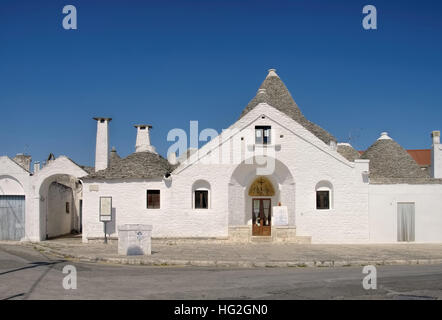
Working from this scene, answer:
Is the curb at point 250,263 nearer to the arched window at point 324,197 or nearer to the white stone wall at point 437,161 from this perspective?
the arched window at point 324,197

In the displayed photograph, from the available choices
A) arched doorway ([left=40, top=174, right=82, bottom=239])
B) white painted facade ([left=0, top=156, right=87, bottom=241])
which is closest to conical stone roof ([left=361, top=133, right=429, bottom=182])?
white painted facade ([left=0, top=156, right=87, bottom=241])

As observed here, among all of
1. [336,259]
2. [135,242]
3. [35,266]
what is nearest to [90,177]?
[135,242]

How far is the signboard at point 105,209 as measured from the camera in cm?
2423

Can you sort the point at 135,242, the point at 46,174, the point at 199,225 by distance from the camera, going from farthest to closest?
the point at 46,174 < the point at 199,225 < the point at 135,242

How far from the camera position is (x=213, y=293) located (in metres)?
10.8

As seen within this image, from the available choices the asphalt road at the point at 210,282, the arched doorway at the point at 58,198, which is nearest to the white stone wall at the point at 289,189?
the arched doorway at the point at 58,198

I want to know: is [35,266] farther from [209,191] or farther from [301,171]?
[301,171]

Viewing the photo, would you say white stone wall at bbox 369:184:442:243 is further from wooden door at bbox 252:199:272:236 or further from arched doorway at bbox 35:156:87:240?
arched doorway at bbox 35:156:87:240

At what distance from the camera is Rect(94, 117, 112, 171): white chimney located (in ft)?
88.5

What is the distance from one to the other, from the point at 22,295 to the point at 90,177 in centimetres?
1518

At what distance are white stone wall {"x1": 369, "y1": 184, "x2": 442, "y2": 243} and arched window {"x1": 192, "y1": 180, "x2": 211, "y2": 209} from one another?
863 cm

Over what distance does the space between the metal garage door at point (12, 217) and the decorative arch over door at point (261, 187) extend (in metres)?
13.1
